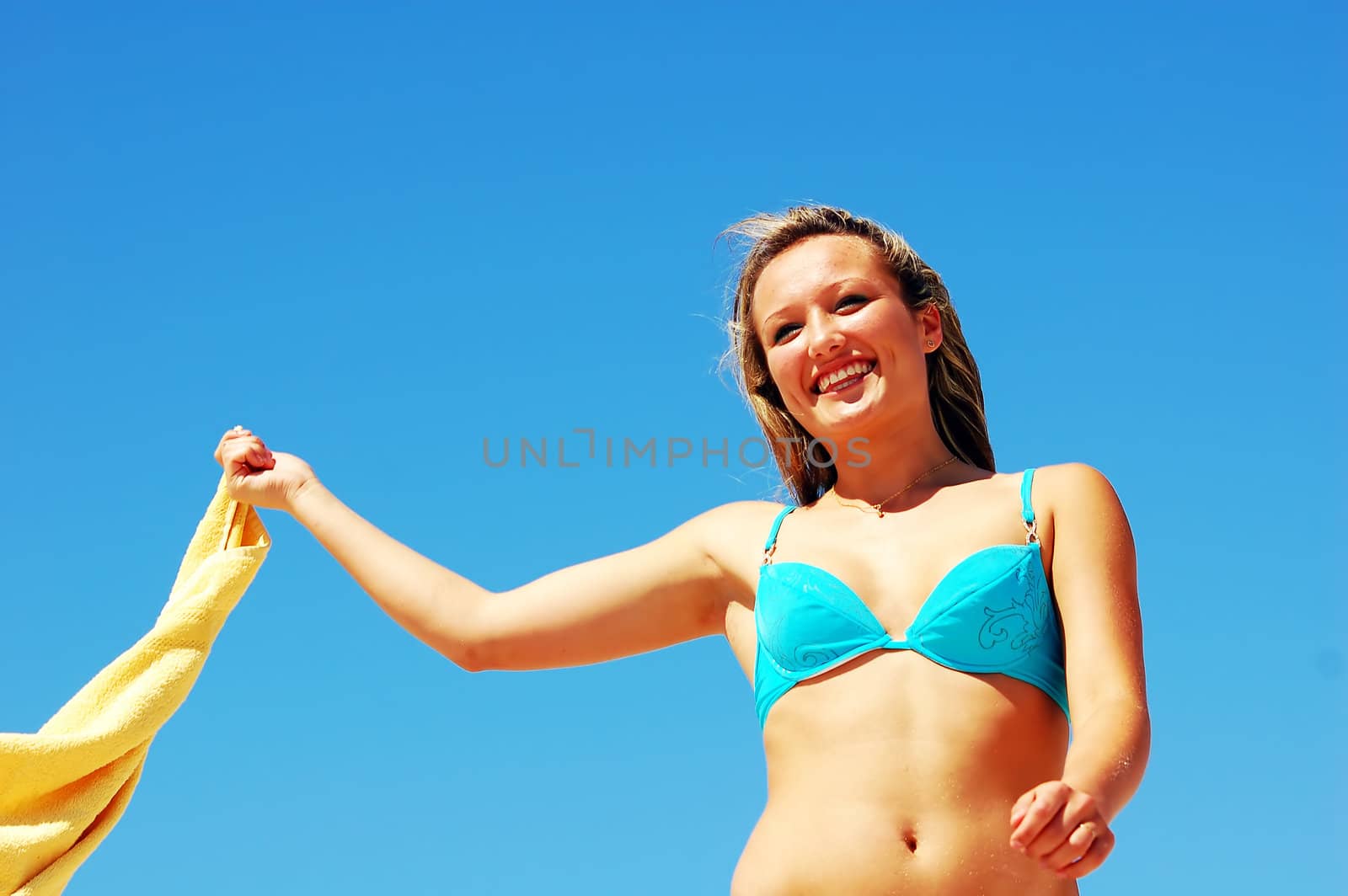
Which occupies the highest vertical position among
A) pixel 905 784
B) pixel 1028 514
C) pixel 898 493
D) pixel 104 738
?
pixel 898 493

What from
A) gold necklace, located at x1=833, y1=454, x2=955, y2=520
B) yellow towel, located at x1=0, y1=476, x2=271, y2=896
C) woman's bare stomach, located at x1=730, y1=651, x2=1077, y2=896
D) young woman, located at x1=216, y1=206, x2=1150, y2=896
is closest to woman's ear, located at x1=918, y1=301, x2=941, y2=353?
young woman, located at x1=216, y1=206, x2=1150, y2=896

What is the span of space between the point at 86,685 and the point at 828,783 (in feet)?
7.20

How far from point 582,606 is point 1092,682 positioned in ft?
5.21

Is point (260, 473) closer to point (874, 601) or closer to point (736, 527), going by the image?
point (736, 527)

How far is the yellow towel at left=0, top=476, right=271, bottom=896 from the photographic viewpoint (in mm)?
4094

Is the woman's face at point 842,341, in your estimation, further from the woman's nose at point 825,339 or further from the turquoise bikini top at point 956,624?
the turquoise bikini top at point 956,624

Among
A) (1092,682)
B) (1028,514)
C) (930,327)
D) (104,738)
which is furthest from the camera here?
(930,327)

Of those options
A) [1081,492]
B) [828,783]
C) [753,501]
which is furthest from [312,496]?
[1081,492]

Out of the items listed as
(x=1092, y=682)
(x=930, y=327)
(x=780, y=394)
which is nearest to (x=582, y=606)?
(x=780, y=394)

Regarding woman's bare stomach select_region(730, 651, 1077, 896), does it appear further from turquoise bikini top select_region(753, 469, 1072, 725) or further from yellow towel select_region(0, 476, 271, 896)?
yellow towel select_region(0, 476, 271, 896)

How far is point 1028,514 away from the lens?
3938 millimetres

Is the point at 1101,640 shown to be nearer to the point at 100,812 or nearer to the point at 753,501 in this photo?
the point at 753,501

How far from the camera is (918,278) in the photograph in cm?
469

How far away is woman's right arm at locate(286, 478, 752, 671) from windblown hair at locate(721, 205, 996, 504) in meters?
0.34
